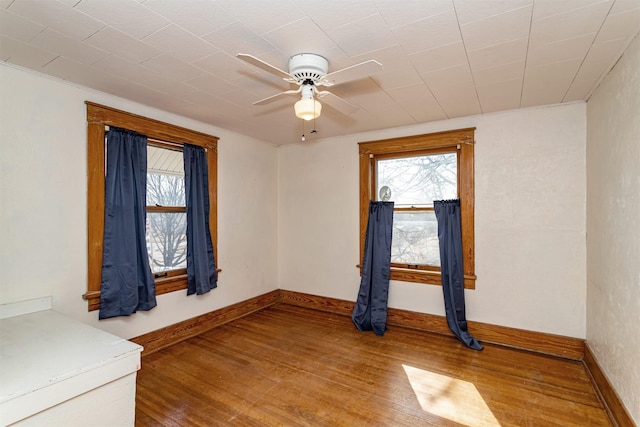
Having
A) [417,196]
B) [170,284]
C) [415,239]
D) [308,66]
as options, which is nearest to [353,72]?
[308,66]

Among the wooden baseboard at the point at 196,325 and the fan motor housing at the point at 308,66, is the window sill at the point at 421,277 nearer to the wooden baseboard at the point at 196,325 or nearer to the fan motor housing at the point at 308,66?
the wooden baseboard at the point at 196,325

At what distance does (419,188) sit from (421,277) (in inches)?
43.2

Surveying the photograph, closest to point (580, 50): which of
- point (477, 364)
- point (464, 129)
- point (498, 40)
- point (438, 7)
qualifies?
point (498, 40)

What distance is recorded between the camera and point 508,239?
327 centimetres

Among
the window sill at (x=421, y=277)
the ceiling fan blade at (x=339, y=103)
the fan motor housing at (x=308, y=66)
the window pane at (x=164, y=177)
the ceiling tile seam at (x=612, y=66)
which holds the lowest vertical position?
the window sill at (x=421, y=277)

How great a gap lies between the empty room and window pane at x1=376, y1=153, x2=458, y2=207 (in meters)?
0.03

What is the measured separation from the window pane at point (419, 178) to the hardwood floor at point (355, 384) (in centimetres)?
164

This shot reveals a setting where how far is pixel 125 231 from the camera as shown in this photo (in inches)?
113

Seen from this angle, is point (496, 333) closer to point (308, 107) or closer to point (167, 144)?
point (308, 107)

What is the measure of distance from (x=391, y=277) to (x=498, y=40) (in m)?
2.77

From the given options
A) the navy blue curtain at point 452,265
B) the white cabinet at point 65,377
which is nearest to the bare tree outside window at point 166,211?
the white cabinet at point 65,377

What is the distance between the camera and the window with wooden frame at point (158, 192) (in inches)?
105

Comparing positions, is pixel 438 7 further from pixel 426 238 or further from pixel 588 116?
pixel 426 238

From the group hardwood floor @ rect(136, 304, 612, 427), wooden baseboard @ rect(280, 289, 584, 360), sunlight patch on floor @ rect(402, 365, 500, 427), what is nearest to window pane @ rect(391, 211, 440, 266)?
wooden baseboard @ rect(280, 289, 584, 360)
